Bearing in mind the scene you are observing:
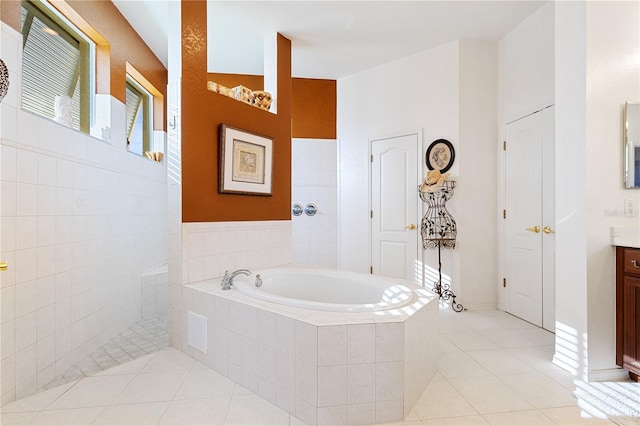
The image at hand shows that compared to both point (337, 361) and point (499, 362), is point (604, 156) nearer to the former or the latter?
point (499, 362)

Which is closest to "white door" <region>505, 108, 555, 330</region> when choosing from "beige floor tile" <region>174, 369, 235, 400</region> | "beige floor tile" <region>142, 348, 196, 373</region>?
"beige floor tile" <region>174, 369, 235, 400</region>

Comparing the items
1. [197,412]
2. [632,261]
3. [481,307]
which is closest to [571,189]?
[632,261]

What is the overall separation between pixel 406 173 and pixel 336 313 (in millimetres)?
2545

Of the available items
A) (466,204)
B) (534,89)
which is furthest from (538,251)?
(534,89)

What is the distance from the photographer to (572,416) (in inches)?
65.5

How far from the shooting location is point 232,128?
277 cm

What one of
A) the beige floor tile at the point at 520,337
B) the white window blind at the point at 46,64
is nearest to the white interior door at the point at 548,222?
the beige floor tile at the point at 520,337

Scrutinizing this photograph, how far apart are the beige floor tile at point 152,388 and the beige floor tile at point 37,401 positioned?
37 centimetres

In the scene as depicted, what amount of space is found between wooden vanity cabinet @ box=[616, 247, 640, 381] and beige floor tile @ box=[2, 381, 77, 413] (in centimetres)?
336

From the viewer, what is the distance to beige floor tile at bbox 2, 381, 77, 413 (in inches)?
69.0

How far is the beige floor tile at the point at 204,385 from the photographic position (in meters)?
1.88

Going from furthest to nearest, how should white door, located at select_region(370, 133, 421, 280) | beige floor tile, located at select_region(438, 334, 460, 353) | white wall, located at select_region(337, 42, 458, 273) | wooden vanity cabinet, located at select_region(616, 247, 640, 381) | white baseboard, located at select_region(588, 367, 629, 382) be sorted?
white door, located at select_region(370, 133, 421, 280) < white wall, located at select_region(337, 42, 458, 273) < beige floor tile, located at select_region(438, 334, 460, 353) < white baseboard, located at select_region(588, 367, 629, 382) < wooden vanity cabinet, located at select_region(616, 247, 640, 381)

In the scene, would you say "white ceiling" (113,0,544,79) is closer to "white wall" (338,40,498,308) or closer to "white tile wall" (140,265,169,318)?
"white wall" (338,40,498,308)

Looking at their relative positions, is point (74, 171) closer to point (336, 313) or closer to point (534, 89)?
point (336, 313)
